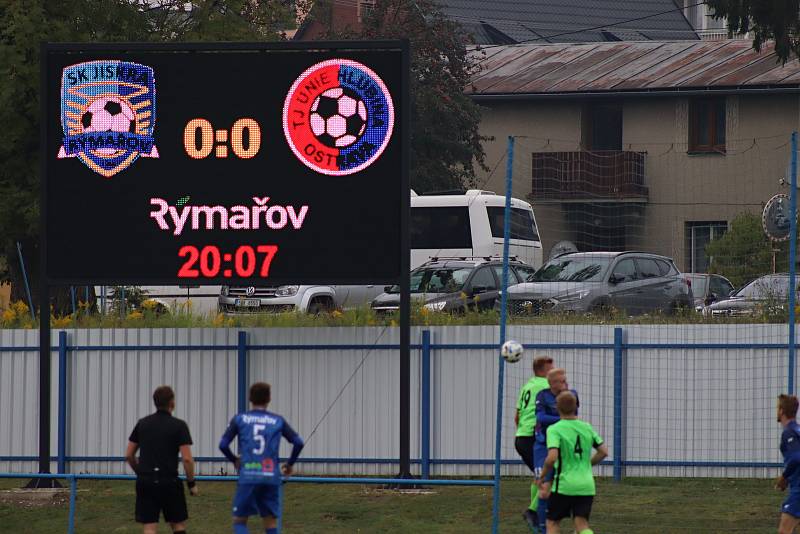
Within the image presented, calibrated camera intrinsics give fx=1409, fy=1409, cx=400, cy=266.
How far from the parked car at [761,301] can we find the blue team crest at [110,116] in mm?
7659

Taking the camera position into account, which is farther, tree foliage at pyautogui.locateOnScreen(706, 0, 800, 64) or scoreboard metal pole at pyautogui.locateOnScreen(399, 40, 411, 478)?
tree foliage at pyautogui.locateOnScreen(706, 0, 800, 64)

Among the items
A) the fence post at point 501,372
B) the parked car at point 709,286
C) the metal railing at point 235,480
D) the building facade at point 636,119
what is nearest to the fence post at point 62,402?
the metal railing at point 235,480

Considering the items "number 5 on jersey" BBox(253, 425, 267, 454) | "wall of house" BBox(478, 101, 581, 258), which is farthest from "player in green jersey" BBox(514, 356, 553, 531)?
"wall of house" BBox(478, 101, 581, 258)

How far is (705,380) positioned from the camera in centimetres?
1744

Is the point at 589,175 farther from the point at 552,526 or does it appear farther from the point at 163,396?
the point at 163,396

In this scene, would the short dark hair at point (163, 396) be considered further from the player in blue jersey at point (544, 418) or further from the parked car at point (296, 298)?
the parked car at point (296, 298)

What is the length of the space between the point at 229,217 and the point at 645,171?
99.4 feet

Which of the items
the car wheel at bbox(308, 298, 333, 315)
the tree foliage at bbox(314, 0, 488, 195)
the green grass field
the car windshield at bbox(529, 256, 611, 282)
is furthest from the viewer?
the tree foliage at bbox(314, 0, 488, 195)

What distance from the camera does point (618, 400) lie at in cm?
1744

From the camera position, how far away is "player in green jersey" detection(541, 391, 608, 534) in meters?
10.9

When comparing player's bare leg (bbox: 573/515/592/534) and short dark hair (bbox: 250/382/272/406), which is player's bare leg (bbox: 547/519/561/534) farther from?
short dark hair (bbox: 250/382/272/406)

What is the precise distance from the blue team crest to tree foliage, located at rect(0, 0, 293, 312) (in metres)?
6.91

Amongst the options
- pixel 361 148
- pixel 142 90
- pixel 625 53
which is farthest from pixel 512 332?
pixel 625 53

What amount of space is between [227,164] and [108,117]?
1458 millimetres
